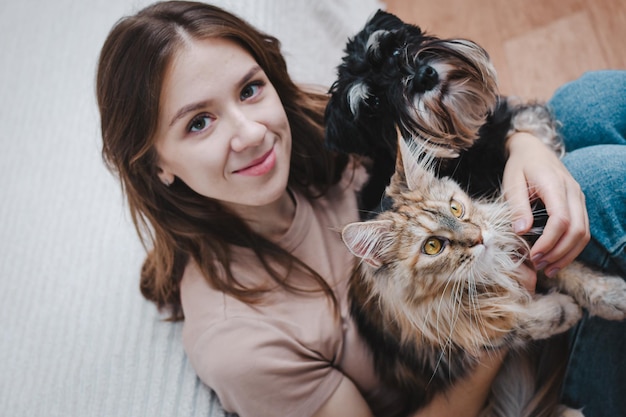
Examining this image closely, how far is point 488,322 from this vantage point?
3.67 feet

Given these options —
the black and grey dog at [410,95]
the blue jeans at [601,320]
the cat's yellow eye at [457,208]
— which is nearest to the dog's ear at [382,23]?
the black and grey dog at [410,95]

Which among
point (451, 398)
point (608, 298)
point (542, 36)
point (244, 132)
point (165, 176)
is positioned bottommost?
point (451, 398)

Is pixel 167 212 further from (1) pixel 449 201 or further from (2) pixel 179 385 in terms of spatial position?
(1) pixel 449 201

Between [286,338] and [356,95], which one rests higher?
[356,95]

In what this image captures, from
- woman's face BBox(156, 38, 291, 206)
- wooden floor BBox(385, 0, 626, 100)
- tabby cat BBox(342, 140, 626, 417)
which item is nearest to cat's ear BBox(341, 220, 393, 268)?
tabby cat BBox(342, 140, 626, 417)

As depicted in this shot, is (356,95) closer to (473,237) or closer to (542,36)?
(473,237)

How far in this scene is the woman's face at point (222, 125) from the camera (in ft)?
3.51

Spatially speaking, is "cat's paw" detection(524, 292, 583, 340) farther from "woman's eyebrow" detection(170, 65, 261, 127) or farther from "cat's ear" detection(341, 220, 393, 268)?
"woman's eyebrow" detection(170, 65, 261, 127)

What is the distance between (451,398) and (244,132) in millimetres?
819

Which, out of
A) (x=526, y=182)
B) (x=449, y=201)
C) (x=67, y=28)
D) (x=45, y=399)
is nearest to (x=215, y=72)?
(x=449, y=201)

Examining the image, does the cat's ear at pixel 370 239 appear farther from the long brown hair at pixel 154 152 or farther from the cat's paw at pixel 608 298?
the cat's paw at pixel 608 298

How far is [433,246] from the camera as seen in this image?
1050mm

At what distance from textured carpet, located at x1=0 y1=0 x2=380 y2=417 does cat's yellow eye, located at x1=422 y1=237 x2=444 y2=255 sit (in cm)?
71

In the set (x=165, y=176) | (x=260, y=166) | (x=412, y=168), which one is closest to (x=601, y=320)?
(x=412, y=168)
